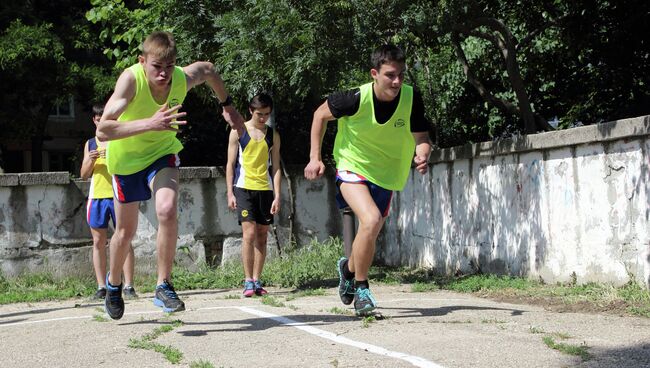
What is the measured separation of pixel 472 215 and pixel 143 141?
16.3 ft

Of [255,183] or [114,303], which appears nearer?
[114,303]

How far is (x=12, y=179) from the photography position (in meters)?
10.8

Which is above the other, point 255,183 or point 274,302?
point 255,183

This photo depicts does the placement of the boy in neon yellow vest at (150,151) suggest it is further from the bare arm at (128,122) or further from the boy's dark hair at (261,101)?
the boy's dark hair at (261,101)

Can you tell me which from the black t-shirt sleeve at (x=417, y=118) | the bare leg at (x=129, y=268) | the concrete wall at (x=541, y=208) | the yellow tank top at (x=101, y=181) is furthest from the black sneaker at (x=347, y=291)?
the yellow tank top at (x=101, y=181)

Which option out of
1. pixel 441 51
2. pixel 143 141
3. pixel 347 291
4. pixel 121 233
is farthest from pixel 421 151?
pixel 441 51

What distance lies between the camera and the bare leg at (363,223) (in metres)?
6.73

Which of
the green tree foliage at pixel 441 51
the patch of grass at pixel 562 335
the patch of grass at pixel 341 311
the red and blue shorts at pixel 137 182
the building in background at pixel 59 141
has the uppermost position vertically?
the building in background at pixel 59 141

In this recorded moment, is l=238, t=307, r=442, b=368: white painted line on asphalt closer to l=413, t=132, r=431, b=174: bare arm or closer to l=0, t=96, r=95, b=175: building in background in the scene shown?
l=413, t=132, r=431, b=174: bare arm

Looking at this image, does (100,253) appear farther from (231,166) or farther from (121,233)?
(121,233)

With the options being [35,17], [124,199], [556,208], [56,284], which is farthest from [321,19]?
[35,17]

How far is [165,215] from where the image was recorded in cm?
635

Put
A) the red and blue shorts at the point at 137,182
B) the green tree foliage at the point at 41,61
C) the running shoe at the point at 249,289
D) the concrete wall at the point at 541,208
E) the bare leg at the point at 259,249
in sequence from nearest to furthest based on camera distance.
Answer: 1. the red and blue shorts at the point at 137,182
2. the concrete wall at the point at 541,208
3. the running shoe at the point at 249,289
4. the bare leg at the point at 259,249
5. the green tree foliage at the point at 41,61

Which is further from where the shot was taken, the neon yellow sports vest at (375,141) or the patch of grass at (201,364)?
the neon yellow sports vest at (375,141)
